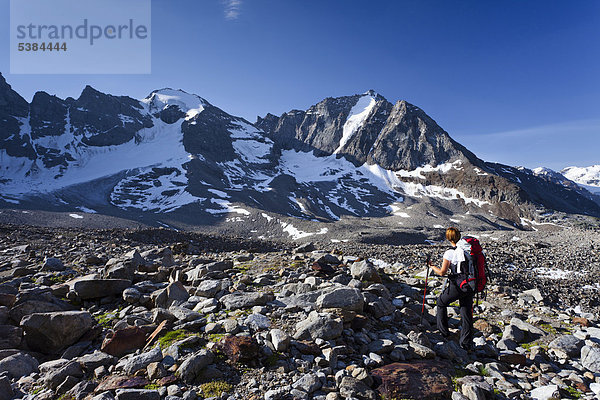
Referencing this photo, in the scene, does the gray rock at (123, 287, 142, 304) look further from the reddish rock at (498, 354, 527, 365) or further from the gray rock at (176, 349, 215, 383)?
the reddish rock at (498, 354, 527, 365)

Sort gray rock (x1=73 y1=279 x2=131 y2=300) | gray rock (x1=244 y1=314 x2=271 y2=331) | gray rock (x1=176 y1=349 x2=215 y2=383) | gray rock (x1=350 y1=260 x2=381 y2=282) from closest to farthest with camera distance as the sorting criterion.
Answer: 1. gray rock (x1=176 y1=349 x2=215 y2=383)
2. gray rock (x1=244 y1=314 x2=271 y2=331)
3. gray rock (x1=73 y1=279 x2=131 y2=300)
4. gray rock (x1=350 y1=260 x2=381 y2=282)

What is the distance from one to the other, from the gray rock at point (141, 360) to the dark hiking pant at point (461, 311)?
6.24 meters

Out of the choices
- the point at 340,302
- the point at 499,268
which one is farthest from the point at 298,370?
the point at 499,268

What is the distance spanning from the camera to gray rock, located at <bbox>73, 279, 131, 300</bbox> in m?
8.25

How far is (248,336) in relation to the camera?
17.9ft

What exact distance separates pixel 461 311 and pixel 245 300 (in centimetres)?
518

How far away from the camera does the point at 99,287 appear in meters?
8.41

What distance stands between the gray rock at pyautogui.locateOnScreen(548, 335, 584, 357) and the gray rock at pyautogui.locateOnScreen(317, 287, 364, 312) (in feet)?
14.8

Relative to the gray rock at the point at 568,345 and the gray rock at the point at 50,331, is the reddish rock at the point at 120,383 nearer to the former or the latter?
the gray rock at the point at 50,331

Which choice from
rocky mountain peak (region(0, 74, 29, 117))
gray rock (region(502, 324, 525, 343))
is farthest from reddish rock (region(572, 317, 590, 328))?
rocky mountain peak (region(0, 74, 29, 117))

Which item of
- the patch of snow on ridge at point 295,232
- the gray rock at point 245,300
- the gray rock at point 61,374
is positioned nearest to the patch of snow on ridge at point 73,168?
the patch of snow on ridge at point 295,232

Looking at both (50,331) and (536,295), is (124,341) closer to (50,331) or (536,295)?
(50,331)

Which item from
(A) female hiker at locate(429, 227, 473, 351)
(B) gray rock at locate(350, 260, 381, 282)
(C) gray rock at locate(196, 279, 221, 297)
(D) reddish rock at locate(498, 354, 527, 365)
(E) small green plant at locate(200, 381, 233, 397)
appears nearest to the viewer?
(E) small green plant at locate(200, 381, 233, 397)

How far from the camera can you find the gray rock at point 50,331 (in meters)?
6.14
